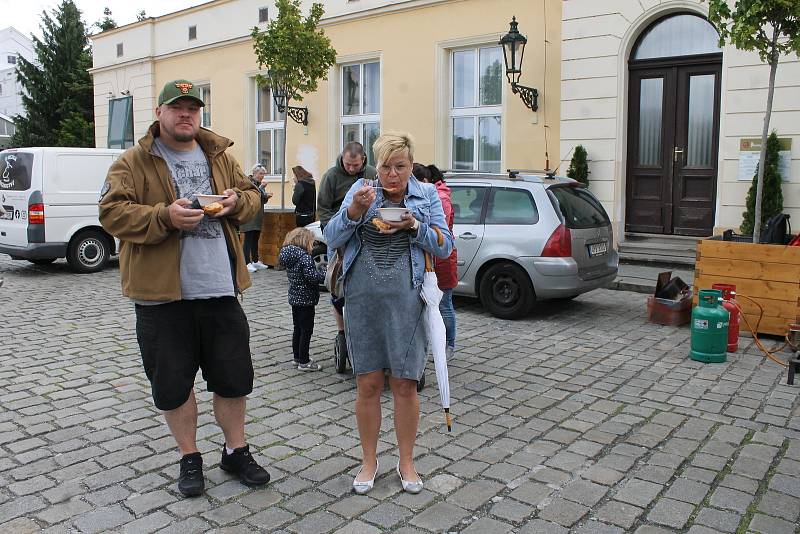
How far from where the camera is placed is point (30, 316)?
8.41 metres

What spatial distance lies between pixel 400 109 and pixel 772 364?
11.1 metres

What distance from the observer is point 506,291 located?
27.5ft

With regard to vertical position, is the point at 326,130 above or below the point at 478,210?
above

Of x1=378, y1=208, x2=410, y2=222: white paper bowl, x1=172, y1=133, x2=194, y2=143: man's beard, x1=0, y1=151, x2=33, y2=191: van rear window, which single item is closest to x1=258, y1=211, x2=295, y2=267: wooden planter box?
x1=0, y1=151, x2=33, y2=191: van rear window

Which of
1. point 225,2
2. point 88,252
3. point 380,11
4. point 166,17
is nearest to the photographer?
point 88,252

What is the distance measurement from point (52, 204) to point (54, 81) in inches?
1091

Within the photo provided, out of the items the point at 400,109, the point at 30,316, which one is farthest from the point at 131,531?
the point at 400,109

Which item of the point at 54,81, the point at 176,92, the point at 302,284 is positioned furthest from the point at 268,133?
the point at 54,81

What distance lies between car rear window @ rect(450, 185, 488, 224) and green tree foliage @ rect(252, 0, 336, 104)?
263 inches

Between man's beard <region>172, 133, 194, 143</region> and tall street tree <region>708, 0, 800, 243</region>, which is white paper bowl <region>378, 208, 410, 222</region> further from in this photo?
tall street tree <region>708, 0, 800, 243</region>

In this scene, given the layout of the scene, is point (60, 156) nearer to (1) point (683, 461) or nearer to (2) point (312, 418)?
(2) point (312, 418)

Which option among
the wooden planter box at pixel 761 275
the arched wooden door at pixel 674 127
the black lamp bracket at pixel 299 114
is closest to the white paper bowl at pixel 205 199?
the wooden planter box at pixel 761 275

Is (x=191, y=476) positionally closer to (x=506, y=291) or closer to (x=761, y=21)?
(x=506, y=291)

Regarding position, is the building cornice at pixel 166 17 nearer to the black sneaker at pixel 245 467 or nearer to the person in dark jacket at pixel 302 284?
the person in dark jacket at pixel 302 284
